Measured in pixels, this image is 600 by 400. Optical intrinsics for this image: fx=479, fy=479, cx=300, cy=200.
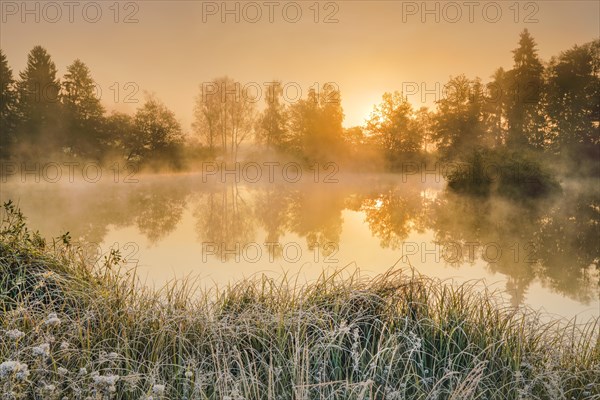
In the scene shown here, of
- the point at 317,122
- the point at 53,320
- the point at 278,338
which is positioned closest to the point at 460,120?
the point at 317,122

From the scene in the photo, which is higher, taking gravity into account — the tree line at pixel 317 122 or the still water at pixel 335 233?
the tree line at pixel 317 122

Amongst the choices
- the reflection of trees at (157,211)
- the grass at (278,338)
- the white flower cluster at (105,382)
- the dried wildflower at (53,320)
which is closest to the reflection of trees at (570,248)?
the grass at (278,338)

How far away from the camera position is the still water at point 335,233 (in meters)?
6.50

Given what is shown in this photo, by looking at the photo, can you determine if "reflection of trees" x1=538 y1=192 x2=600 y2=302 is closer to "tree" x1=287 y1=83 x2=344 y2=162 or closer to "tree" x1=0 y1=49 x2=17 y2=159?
"tree" x1=287 y1=83 x2=344 y2=162

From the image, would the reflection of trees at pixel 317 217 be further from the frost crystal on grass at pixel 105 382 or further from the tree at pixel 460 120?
the tree at pixel 460 120

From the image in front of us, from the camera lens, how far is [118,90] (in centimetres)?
941

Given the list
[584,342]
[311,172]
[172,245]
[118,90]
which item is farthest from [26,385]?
[311,172]

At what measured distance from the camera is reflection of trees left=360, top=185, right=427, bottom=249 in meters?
10.5

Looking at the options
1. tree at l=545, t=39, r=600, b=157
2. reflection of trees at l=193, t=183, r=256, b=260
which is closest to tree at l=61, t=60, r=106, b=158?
reflection of trees at l=193, t=183, r=256, b=260

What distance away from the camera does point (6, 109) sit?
2361 cm

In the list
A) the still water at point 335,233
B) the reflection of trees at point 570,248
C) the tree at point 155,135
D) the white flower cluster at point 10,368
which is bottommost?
the reflection of trees at point 570,248

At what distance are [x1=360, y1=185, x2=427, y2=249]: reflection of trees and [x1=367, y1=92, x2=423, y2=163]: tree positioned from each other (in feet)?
32.8

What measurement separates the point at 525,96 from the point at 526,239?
19.2 metres

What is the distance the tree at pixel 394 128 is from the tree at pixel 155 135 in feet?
41.6
